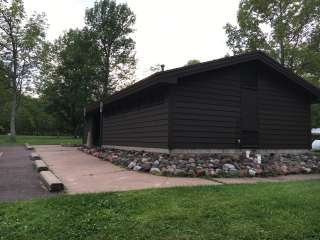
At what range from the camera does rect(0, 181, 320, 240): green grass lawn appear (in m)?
4.45

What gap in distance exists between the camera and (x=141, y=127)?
43.5 feet

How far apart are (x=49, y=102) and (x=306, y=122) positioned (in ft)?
109

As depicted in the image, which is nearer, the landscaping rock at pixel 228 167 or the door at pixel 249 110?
the landscaping rock at pixel 228 167

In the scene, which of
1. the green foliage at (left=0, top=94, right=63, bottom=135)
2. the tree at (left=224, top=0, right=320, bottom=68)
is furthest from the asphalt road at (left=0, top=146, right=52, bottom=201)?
the green foliage at (left=0, top=94, right=63, bottom=135)

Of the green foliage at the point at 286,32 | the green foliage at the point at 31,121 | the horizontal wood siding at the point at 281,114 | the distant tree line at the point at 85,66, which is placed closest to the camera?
the horizontal wood siding at the point at 281,114

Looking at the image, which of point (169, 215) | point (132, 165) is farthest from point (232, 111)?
point (169, 215)

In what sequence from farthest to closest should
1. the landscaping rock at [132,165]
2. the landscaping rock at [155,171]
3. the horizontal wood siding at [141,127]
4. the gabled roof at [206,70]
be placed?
the horizontal wood siding at [141,127] < the gabled roof at [206,70] < the landscaping rock at [132,165] < the landscaping rock at [155,171]

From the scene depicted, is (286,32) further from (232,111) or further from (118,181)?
(118,181)

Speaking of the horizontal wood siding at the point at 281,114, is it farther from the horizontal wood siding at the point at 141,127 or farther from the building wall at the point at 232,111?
the horizontal wood siding at the point at 141,127

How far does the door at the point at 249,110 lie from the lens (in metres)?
12.3

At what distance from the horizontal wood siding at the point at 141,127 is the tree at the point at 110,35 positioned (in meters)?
23.1

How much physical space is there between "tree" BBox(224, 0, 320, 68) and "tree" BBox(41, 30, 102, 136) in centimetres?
1867

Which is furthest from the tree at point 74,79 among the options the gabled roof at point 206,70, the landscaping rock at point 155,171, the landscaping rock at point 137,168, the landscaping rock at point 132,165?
the landscaping rock at point 155,171

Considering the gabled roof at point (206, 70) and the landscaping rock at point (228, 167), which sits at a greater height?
the gabled roof at point (206, 70)
